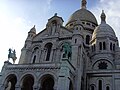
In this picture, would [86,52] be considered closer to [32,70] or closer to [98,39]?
[98,39]

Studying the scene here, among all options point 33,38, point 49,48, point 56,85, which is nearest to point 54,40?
point 49,48

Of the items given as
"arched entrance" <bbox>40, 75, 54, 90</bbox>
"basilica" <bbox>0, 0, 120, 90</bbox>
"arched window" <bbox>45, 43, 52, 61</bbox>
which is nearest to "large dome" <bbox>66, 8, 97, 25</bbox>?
"basilica" <bbox>0, 0, 120, 90</bbox>

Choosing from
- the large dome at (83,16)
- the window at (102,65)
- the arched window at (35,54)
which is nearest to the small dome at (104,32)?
the window at (102,65)

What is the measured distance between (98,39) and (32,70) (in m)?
16.3

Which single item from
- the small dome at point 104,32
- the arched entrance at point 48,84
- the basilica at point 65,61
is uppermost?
the small dome at point 104,32

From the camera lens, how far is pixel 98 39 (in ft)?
131

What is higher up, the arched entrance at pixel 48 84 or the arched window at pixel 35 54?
the arched window at pixel 35 54

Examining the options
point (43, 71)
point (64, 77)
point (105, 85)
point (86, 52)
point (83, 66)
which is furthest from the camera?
point (86, 52)

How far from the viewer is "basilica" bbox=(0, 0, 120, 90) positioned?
28406 mm

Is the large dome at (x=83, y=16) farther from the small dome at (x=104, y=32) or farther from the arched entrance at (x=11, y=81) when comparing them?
the arched entrance at (x=11, y=81)

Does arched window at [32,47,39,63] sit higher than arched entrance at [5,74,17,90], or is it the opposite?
arched window at [32,47,39,63]

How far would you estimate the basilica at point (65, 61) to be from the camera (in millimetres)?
28406

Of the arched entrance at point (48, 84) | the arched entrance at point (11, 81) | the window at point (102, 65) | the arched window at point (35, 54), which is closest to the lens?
the arched entrance at point (48, 84)

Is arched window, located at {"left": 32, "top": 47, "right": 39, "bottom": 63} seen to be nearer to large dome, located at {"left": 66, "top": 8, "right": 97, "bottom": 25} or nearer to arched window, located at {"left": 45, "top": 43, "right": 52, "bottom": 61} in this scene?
arched window, located at {"left": 45, "top": 43, "right": 52, "bottom": 61}
